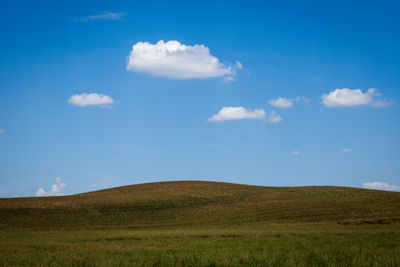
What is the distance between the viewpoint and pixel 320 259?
10.2 meters

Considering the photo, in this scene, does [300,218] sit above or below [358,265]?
below

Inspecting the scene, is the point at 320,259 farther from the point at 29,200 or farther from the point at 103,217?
the point at 29,200

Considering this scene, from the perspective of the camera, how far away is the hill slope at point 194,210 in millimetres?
41062

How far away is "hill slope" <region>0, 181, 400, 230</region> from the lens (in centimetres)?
4106

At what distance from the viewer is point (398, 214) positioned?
36875mm

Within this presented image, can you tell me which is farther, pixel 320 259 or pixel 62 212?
pixel 62 212

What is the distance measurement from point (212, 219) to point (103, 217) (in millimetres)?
14982

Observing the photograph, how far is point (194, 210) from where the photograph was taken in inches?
2028

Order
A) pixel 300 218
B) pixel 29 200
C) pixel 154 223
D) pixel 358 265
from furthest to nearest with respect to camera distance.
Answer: pixel 29 200 → pixel 154 223 → pixel 300 218 → pixel 358 265

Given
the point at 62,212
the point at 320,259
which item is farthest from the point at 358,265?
the point at 62,212

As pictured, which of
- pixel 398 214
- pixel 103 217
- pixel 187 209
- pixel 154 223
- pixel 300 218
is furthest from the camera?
pixel 187 209

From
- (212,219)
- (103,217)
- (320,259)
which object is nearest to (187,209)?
(212,219)

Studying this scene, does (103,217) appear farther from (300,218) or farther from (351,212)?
(351,212)

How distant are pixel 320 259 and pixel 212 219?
34.6 meters
